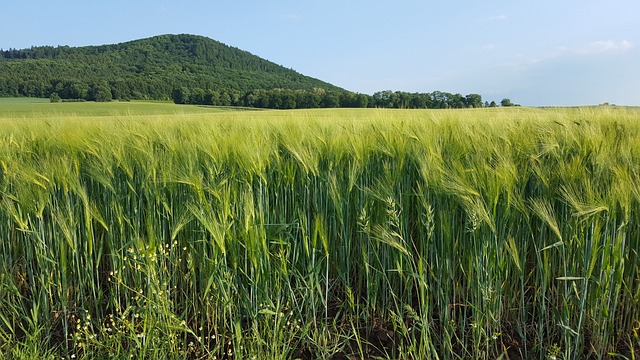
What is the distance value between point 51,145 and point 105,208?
75cm

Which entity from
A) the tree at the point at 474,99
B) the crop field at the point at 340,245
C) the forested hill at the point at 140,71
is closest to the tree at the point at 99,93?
the forested hill at the point at 140,71

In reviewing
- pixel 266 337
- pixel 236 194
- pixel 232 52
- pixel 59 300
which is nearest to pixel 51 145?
pixel 59 300

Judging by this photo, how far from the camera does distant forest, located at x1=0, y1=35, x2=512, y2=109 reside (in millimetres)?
30875

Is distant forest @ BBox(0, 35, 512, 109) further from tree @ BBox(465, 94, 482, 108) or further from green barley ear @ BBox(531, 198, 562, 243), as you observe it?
green barley ear @ BBox(531, 198, 562, 243)

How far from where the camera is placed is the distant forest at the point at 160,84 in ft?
101

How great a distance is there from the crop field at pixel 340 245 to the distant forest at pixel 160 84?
16.0 feet

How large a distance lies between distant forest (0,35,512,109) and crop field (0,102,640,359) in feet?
16.0

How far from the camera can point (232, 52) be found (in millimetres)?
96625

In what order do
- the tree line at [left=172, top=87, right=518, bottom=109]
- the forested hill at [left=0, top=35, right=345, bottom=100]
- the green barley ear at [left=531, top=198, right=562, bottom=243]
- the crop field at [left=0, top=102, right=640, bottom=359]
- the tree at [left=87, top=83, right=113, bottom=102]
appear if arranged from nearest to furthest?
the green barley ear at [left=531, top=198, right=562, bottom=243], the crop field at [left=0, top=102, right=640, bottom=359], the tree line at [left=172, top=87, right=518, bottom=109], the tree at [left=87, top=83, right=113, bottom=102], the forested hill at [left=0, top=35, right=345, bottom=100]

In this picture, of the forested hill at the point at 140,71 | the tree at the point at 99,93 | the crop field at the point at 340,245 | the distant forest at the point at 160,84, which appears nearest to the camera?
the crop field at the point at 340,245

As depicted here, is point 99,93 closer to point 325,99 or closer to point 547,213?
point 325,99

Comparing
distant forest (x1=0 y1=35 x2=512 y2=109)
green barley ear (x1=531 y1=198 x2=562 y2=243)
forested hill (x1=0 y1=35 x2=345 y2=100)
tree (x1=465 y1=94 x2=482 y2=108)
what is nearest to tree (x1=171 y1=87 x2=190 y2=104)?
distant forest (x1=0 y1=35 x2=512 y2=109)

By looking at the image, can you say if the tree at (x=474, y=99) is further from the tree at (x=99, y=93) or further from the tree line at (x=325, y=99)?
the tree at (x=99, y=93)

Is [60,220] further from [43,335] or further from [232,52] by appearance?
[232,52]
